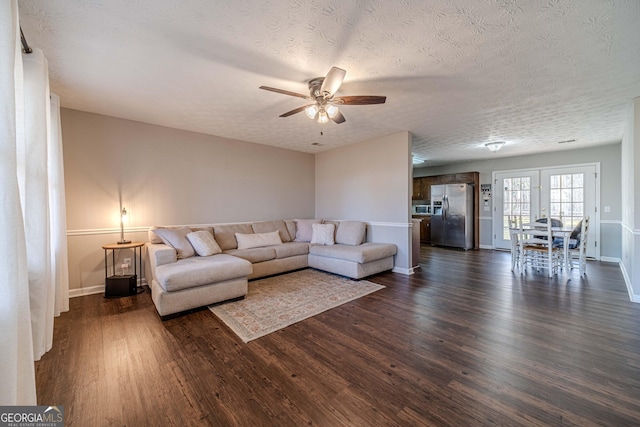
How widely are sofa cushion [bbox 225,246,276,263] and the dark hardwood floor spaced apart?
124 cm

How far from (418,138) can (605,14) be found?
10.5 ft

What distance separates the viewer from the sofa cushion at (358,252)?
161 inches

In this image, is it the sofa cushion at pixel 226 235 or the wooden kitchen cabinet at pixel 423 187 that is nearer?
the sofa cushion at pixel 226 235

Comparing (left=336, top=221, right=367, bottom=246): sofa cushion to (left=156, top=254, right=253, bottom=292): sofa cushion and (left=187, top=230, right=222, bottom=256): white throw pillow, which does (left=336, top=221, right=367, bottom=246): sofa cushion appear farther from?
(left=187, top=230, right=222, bottom=256): white throw pillow

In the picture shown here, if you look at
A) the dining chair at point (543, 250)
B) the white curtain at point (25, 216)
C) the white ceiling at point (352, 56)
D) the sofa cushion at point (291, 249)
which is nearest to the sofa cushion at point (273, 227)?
the sofa cushion at point (291, 249)

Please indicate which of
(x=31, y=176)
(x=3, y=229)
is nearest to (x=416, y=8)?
(x=3, y=229)

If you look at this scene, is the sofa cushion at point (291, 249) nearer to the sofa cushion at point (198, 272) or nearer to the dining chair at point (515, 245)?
the sofa cushion at point (198, 272)

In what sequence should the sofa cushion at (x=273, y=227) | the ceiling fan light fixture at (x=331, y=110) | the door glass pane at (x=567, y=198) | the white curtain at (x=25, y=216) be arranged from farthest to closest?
the door glass pane at (x=567, y=198)
the sofa cushion at (x=273, y=227)
the ceiling fan light fixture at (x=331, y=110)
the white curtain at (x=25, y=216)

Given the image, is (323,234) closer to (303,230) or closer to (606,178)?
(303,230)

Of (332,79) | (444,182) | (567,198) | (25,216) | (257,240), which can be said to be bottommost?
(257,240)

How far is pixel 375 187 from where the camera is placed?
5023 mm

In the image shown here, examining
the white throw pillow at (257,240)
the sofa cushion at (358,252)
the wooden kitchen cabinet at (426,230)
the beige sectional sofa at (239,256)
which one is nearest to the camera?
the beige sectional sofa at (239,256)

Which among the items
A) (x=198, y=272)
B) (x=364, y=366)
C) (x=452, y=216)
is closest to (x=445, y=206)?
(x=452, y=216)

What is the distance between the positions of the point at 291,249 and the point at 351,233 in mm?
1202
